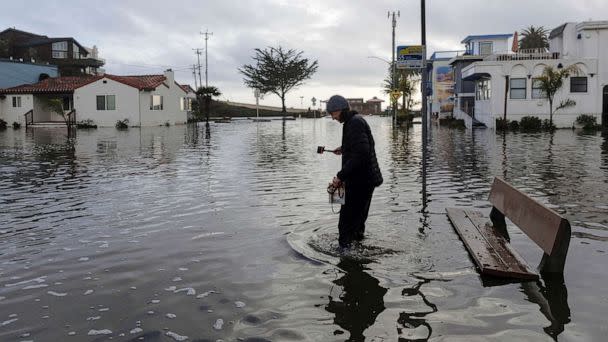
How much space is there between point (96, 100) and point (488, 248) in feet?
170

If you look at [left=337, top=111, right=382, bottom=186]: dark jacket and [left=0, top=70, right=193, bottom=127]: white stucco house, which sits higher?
[left=0, top=70, right=193, bottom=127]: white stucco house

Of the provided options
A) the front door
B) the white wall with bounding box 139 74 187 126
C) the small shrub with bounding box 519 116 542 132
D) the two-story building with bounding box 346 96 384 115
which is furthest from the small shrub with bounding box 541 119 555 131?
the two-story building with bounding box 346 96 384 115

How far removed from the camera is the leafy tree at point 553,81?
40.7m

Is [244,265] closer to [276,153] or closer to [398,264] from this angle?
[398,264]

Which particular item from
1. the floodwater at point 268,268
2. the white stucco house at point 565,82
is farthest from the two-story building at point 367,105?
the floodwater at point 268,268

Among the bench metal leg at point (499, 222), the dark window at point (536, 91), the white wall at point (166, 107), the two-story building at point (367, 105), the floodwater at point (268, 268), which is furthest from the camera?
the two-story building at point (367, 105)

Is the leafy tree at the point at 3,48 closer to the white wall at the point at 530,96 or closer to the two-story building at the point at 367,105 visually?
the two-story building at the point at 367,105

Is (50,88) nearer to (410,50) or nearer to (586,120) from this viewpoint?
(586,120)

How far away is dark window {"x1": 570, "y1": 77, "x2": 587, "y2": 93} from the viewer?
43156 millimetres

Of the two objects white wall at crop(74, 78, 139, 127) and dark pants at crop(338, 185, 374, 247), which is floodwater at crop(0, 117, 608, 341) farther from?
white wall at crop(74, 78, 139, 127)

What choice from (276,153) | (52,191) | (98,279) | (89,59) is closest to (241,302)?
(98,279)

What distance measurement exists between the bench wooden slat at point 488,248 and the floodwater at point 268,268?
121 millimetres

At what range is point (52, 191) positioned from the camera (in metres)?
12.7

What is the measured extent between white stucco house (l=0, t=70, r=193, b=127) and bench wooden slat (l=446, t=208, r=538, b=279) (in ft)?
160
